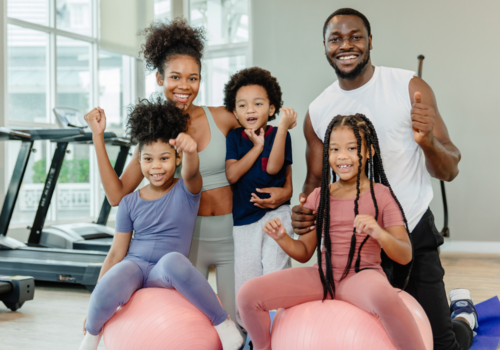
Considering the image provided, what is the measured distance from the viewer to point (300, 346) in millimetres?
1507

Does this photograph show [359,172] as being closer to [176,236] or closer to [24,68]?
[176,236]

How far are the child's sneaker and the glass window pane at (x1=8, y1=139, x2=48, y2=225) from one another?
16.2 feet

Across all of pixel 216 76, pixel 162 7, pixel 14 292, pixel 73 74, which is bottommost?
pixel 14 292

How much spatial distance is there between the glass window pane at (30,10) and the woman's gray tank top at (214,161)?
4524 mm

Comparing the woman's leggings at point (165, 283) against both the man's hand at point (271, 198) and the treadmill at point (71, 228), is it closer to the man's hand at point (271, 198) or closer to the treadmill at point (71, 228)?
the man's hand at point (271, 198)

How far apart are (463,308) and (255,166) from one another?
147 centimetres

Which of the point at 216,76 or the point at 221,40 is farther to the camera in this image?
the point at 216,76

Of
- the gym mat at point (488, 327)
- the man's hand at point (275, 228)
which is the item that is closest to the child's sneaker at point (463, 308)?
the gym mat at point (488, 327)

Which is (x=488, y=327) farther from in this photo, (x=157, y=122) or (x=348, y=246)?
(x=157, y=122)

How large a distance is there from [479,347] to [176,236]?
170 centimetres

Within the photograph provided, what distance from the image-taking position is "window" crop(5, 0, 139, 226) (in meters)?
5.59

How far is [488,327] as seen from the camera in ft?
8.72

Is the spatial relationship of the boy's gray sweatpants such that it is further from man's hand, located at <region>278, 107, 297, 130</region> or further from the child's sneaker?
the child's sneaker

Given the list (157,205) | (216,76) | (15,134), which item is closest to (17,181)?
(15,134)
